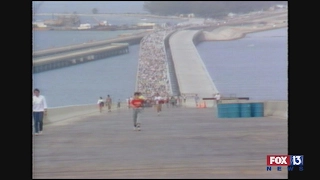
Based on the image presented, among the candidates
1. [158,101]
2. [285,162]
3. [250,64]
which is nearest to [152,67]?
[158,101]

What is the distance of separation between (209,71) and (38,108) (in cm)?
382

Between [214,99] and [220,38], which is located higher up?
[220,38]

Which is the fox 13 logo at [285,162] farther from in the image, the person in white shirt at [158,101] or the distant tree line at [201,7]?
the person in white shirt at [158,101]

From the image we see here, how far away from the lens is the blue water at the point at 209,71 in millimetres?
17047

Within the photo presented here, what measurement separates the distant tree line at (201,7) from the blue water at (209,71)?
2492 millimetres

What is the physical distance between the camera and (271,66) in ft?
57.0

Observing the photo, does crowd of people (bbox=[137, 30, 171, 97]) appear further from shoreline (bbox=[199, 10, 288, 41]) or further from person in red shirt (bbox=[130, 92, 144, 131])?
shoreline (bbox=[199, 10, 288, 41])

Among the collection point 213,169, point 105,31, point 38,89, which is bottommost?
point 213,169

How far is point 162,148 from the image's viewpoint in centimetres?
1481
